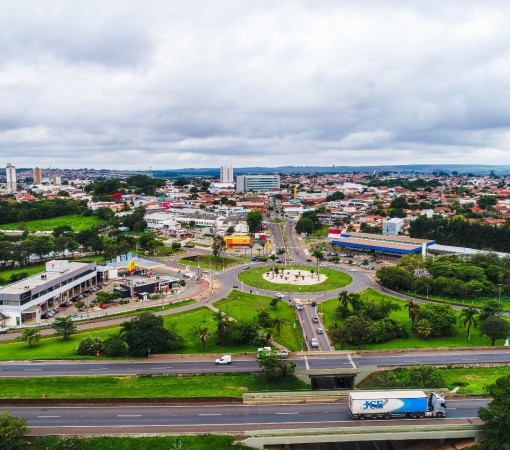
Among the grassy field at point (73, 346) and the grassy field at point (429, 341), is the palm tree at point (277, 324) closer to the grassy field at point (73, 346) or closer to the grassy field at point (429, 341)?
the grassy field at point (73, 346)

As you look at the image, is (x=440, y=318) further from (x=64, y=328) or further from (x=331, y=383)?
(x=64, y=328)

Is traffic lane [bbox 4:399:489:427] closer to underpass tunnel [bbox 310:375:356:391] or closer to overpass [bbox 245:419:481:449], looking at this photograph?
overpass [bbox 245:419:481:449]

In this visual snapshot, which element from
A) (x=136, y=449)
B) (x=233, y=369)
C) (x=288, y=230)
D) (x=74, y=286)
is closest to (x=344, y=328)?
(x=233, y=369)

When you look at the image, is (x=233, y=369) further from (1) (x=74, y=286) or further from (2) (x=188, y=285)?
(1) (x=74, y=286)

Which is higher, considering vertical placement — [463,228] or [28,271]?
[463,228]

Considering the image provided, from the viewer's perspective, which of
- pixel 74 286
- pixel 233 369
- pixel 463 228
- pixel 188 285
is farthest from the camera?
pixel 463 228

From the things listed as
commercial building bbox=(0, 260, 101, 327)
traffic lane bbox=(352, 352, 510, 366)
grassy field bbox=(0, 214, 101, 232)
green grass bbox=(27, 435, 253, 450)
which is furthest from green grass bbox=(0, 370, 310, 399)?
grassy field bbox=(0, 214, 101, 232)

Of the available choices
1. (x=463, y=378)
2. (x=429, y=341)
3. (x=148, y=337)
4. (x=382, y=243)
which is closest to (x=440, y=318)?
(x=429, y=341)
